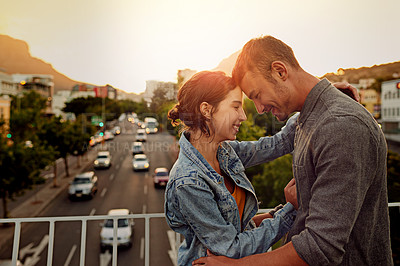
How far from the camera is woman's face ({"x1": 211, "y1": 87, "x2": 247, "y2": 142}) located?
1.33 meters

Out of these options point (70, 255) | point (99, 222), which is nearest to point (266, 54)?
point (70, 255)

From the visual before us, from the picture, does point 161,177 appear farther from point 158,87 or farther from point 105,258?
point 158,87

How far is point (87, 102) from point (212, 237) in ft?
195

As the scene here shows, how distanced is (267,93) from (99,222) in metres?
18.4

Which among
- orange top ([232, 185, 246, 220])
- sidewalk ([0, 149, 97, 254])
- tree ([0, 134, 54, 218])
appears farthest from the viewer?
sidewalk ([0, 149, 97, 254])

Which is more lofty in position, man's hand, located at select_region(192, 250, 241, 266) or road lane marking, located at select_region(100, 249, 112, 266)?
man's hand, located at select_region(192, 250, 241, 266)

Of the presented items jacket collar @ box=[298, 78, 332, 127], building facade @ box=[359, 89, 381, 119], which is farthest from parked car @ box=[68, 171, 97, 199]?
building facade @ box=[359, 89, 381, 119]

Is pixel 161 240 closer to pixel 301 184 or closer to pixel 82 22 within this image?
pixel 301 184

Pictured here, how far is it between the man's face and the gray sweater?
0.48 ft

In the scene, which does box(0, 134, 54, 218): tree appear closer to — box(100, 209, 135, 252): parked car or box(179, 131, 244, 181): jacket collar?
box(100, 209, 135, 252): parked car

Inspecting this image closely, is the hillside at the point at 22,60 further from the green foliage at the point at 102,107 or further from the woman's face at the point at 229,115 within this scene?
the woman's face at the point at 229,115

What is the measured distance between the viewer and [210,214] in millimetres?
1146

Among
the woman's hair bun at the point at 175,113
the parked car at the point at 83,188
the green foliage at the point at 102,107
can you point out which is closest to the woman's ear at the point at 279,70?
the woman's hair bun at the point at 175,113

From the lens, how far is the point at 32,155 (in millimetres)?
16938
